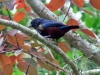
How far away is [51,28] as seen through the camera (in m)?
1.18

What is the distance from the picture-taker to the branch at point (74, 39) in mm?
1184

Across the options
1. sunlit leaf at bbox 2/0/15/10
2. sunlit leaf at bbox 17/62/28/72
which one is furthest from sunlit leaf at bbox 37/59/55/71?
sunlit leaf at bbox 2/0/15/10

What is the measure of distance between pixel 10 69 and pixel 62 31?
0.86 feet

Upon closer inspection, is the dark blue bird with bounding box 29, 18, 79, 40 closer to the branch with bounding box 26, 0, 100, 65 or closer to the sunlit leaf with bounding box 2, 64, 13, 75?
the branch with bounding box 26, 0, 100, 65

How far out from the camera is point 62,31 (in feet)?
3.83

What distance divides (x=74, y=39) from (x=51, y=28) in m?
0.11

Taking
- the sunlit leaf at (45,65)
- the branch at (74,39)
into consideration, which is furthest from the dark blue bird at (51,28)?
the sunlit leaf at (45,65)

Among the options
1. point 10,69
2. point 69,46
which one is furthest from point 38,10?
point 10,69

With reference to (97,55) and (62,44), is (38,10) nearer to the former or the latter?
(62,44)

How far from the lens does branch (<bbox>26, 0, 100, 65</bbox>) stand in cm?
118

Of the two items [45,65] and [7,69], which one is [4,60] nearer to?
[7,69]

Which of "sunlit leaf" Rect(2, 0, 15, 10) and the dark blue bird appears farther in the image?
the dark blue bird

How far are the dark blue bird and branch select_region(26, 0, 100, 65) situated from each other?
0.13 ft

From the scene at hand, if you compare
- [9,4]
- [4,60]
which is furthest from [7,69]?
[9,4]
